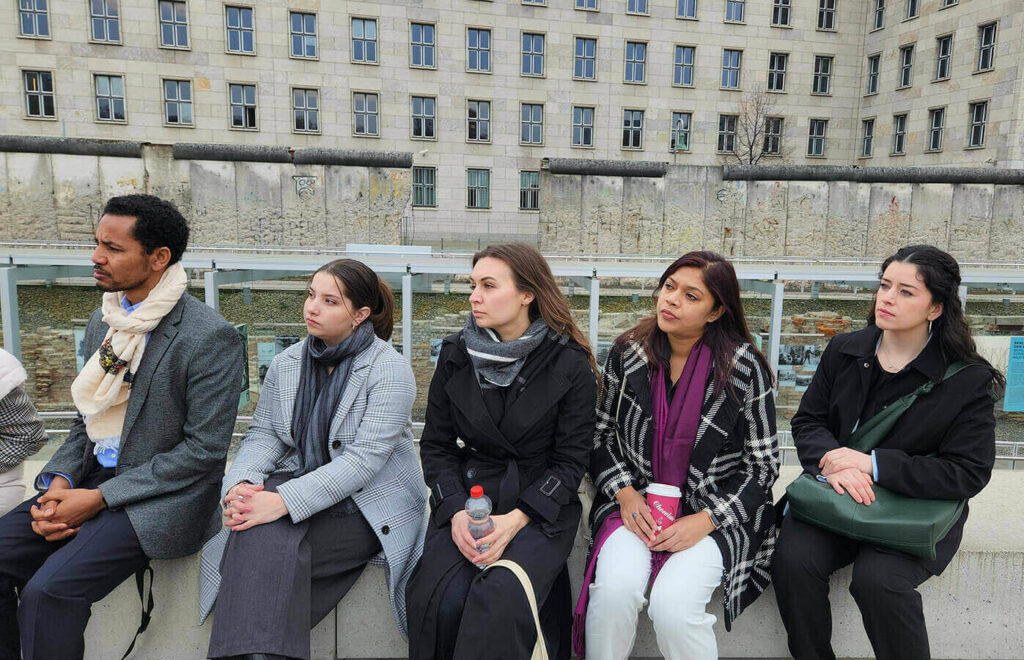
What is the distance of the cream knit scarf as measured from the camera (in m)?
2.71

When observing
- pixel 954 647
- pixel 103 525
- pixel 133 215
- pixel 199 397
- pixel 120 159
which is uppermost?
pixel 120 159

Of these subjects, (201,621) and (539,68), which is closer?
(201,621)

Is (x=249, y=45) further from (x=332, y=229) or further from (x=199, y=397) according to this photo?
(x=199, y=397)

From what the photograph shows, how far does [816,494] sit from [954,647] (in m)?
1.13

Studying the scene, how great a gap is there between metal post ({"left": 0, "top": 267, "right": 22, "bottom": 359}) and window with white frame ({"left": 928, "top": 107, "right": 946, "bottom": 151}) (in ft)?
118

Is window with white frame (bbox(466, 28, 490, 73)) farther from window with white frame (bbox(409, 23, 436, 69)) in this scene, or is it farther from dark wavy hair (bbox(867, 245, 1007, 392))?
dark wavy hair (bbox(867, 245, 1007, 392))

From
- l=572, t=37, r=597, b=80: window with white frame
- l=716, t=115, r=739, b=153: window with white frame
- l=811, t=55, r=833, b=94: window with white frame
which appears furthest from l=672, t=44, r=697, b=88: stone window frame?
l=811, t=55, r=833, b=94: window with white frame

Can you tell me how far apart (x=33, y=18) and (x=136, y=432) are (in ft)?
116

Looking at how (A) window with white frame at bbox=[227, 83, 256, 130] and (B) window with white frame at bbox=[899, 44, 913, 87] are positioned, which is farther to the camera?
(B) window with white frame at bbox=[899, 44, 913, 87]

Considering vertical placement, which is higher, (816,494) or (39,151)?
(39,151)

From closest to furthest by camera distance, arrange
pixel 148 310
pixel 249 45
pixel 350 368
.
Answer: pixel 148 310
pixel 350 368
pixel 249 45

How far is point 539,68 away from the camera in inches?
1275

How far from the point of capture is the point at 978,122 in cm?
2841

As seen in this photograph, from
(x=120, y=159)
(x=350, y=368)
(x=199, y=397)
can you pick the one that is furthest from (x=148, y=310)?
(x=120, y=159)
